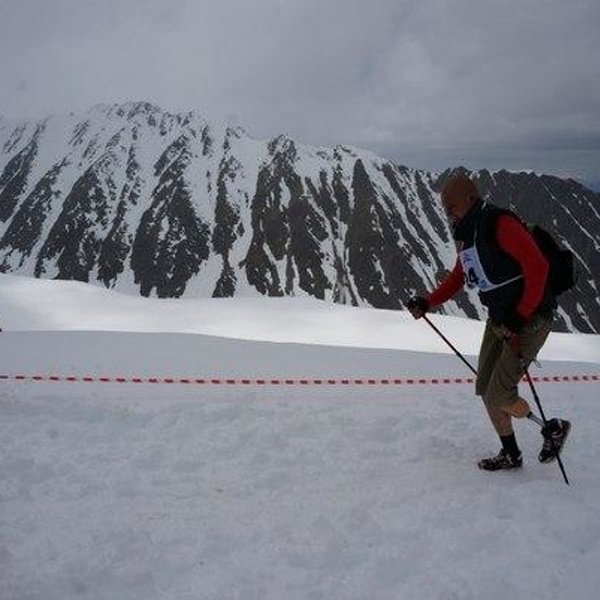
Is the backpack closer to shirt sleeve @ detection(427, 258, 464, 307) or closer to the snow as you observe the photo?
shirt sleeve @ detection(427, 258, 464, 307)

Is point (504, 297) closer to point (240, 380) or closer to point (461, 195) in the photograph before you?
point (461, 195)

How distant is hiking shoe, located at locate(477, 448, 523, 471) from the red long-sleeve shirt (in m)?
1.64

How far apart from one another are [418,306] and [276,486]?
Answer: 2.55m

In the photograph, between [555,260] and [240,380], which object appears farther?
[240,380]

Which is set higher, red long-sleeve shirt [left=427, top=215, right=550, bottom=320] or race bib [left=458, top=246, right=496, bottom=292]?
red long-sleeve shirt [left=427, top=215, right=550, bottom=320]

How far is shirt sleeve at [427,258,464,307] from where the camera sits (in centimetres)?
692

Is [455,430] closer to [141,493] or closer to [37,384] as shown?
[141,493]

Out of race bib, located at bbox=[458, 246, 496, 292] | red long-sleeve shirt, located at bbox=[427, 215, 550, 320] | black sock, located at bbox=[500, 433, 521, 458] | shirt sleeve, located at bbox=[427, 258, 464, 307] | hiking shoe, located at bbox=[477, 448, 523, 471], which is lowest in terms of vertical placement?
hiking shoe, located at bbox=[477, 448, 523, 471]

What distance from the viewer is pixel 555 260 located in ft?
19.0

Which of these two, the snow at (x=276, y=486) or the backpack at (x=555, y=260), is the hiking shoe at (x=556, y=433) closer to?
the snow at (x=276, y=486)

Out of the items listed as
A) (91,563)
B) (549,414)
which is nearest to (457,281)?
(549,414)

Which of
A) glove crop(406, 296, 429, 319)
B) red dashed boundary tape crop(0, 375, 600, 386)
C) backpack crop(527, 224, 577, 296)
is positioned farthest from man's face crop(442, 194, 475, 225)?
red dashed boundary tape crop(0, 375, 600, 386)

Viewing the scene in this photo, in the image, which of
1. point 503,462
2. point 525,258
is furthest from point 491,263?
point 503,462

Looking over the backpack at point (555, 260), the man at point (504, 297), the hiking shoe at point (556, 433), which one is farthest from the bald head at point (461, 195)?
the hiking shoe at point (556, 433)
